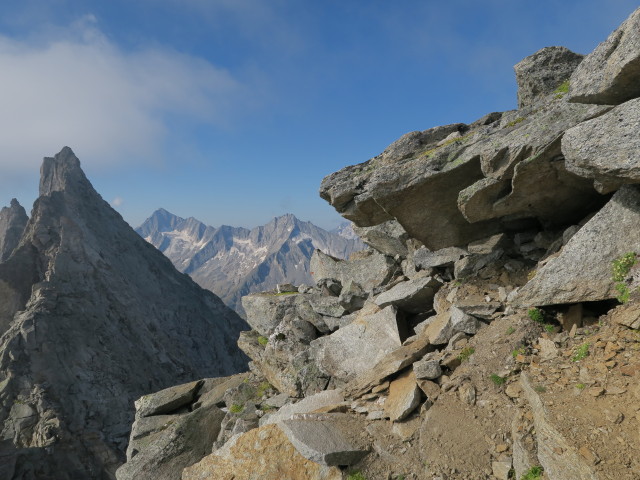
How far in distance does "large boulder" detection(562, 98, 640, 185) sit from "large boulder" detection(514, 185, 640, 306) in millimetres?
1112

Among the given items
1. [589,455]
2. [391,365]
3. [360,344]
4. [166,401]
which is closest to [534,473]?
[589,455]

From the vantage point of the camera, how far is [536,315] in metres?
13.6

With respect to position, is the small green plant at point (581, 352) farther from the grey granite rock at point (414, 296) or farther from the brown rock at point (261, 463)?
the grey granite rock at point (414, 296)

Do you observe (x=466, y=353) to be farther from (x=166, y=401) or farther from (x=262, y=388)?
(x=166, y=401)

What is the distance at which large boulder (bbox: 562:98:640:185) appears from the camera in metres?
11.0

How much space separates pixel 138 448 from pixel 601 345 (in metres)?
26.9

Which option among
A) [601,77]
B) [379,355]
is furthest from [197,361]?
[601,77]

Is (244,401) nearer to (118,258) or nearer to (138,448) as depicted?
(138,448)

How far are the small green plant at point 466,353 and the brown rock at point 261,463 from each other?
6047mm

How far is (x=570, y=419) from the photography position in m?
9.19

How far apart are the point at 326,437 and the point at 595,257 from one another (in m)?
11.1

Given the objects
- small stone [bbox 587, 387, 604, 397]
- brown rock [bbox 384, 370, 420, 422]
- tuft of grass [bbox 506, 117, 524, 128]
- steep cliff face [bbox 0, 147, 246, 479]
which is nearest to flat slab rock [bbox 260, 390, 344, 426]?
brown rock [bbox 384, 370, 420, 422]

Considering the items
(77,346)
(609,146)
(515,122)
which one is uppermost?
(77,346)

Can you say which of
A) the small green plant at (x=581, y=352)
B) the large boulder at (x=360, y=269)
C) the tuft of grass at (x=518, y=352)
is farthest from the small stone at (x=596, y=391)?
the large boulder at (x=360, y=269)
